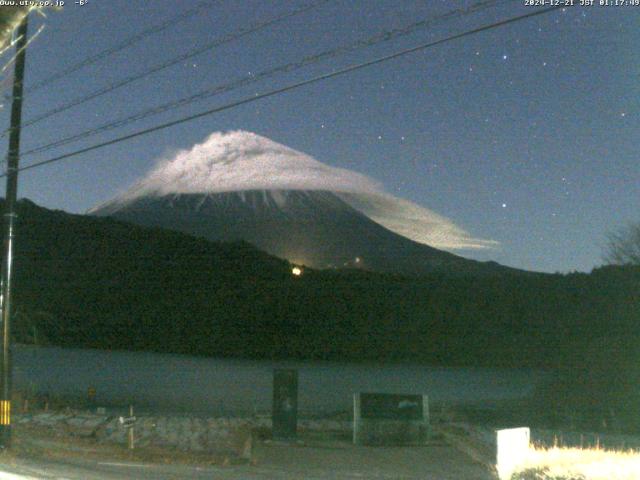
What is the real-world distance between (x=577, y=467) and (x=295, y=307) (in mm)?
64414

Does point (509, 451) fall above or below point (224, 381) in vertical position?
above

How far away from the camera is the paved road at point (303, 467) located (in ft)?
43.5

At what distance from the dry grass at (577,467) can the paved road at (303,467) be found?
3.32 meters

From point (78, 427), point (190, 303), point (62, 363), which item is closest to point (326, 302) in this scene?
point (190, 303)

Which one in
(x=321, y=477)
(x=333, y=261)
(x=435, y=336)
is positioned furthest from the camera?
(x=333, y=261)

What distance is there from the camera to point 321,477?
14273mm

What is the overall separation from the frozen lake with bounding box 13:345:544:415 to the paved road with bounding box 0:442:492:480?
12280mm

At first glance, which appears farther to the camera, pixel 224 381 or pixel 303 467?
pixel 224 381

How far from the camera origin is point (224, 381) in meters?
42.8

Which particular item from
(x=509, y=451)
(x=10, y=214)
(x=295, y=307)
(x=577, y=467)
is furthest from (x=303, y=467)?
(x=295, y=307)

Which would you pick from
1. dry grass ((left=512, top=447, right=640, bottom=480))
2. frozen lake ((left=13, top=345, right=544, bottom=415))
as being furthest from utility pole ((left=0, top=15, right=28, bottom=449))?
frozen lake ((left=13, top=345, right=544, bottom=415))

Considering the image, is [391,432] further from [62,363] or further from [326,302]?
[326,302]

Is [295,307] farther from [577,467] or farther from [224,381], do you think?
[577,467]

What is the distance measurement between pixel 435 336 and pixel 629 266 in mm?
16649
